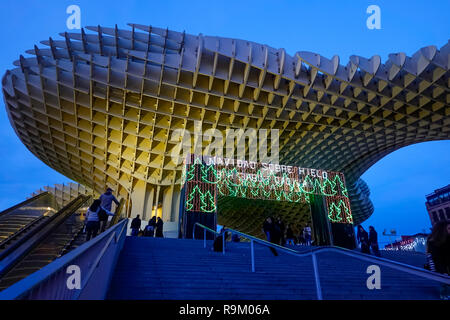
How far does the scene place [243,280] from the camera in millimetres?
5875

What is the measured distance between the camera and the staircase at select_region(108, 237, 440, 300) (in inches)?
198

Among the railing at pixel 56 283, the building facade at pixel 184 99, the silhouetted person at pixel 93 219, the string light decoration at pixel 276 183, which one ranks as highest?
the building facade at pixel 184 99

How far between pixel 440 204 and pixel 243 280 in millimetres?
59413

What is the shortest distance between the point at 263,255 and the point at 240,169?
1035cm

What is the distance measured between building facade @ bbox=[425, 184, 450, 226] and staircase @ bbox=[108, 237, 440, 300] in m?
54.5

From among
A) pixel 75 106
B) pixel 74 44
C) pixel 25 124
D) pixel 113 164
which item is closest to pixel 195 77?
pixel 74 44

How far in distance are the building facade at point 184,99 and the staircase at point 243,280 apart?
1266cm

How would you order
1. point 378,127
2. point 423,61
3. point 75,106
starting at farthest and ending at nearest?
point 378,127
point 75,106
point 423,61

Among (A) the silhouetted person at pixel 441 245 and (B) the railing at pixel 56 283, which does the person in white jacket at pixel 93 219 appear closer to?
(B) the railing at pixel 56 283

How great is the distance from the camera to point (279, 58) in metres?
17.9

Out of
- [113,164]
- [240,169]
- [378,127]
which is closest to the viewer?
[240,169]

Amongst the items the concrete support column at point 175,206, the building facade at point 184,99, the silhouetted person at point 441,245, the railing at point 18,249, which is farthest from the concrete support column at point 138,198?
the silhouetted person at point 441,245

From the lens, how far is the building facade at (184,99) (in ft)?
58.6
